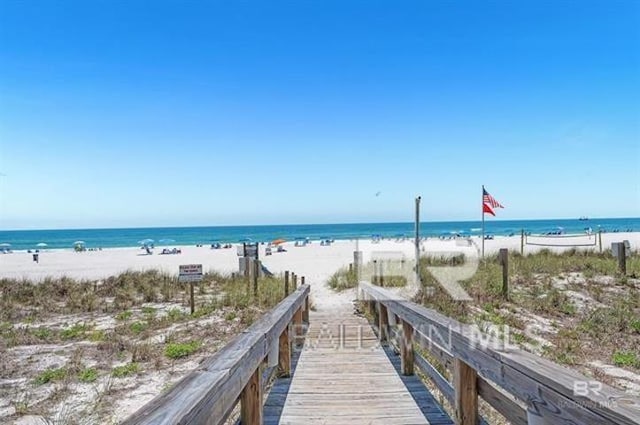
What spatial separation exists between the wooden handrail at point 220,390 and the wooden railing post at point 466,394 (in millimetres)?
1412

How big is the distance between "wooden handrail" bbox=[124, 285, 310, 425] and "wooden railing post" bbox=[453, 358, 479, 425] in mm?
1412

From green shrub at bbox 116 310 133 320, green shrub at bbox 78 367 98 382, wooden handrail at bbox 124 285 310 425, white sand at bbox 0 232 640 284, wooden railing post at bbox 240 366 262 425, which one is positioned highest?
wooden handrail at bbox 124 285 310 425

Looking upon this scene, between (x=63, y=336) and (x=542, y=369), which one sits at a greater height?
(x=542, y=369)

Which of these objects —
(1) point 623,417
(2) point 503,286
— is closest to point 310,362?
(1) point 623,417

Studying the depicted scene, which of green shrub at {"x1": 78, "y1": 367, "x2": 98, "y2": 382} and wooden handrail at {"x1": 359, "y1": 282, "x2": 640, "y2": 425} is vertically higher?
wooden handrail at {"x1": 359, "y1": 282, "x2": 640, "y2": 425}

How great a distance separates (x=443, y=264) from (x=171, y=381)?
37.6 feet

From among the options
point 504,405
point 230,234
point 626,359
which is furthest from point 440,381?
point 230,234

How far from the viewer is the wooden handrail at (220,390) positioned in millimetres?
1562

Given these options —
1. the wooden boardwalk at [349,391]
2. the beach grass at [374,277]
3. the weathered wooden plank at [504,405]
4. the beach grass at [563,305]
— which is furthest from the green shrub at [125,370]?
the beach grass at [374,277]

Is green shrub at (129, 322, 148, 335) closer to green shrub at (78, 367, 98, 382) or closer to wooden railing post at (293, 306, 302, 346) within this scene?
green shrub at (78, 367, 98, 382)

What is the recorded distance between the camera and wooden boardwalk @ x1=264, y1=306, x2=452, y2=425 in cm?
350

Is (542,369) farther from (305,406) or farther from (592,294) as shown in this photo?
(592,294)

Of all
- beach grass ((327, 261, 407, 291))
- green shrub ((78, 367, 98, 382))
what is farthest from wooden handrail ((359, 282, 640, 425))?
beach grass ((327, 261, 407, 291))

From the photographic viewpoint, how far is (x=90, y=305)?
10125 millimetres
